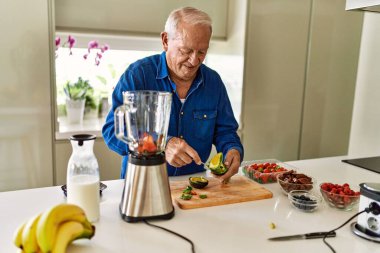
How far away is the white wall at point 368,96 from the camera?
106 inches

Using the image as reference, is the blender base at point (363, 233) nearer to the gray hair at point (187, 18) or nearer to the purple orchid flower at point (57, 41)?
the gray hair at point (187, 18)

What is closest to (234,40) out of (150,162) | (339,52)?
(339,52)

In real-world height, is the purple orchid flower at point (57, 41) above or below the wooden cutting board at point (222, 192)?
above

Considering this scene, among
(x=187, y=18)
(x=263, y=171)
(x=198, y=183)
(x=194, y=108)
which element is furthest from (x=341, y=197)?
(x=187, y=18)

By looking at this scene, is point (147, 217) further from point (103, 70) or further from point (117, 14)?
point (103, 70)

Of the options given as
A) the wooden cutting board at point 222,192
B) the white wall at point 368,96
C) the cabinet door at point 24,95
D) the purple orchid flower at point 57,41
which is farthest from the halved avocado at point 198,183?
the white wall at point 368,96

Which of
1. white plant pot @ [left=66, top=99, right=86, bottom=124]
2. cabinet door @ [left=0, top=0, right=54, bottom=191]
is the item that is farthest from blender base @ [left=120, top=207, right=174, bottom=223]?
white plant pot @ [left=66, top=99, right=86, bottom=124]

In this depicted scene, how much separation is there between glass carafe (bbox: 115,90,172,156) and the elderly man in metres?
0.24

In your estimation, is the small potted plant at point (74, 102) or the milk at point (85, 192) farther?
the small potted plant at point (74, 102)

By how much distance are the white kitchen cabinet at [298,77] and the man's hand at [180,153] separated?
1.44 meters

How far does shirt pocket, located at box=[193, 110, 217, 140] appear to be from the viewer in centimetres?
163

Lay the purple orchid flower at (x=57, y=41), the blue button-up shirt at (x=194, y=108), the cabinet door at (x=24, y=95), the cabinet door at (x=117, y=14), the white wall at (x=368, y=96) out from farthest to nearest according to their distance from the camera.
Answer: the white wall at (x=368, y=96)
the purple orchid flower at (x=57, y=41)
the cabinet door at (x=117, y=14)
the cabinet door at (x=24, y=95)
the blue button-up shirt at (x=194, y=108)

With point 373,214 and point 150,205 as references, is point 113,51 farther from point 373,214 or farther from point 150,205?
point 373,214

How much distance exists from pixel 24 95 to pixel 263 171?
1.38 meters
